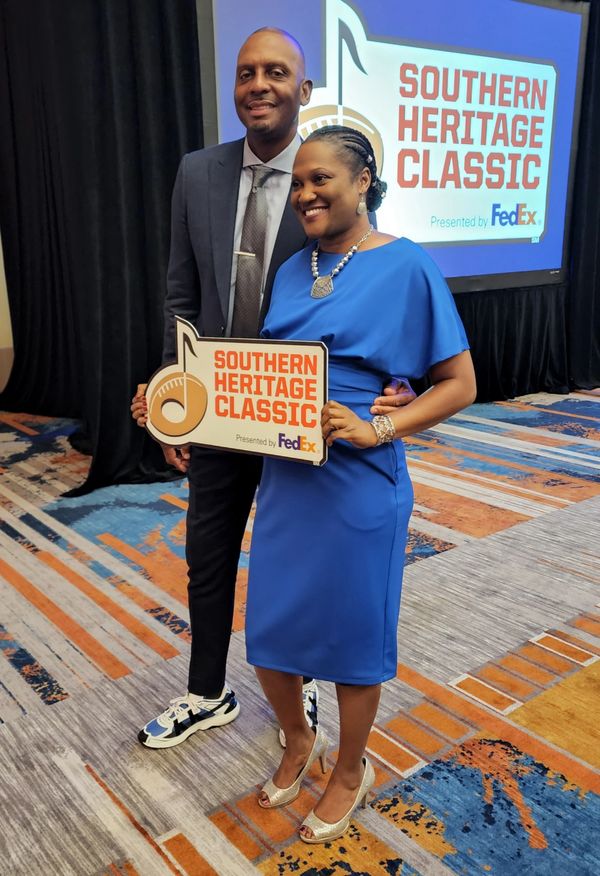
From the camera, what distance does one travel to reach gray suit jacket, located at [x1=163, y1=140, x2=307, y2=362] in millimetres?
1389

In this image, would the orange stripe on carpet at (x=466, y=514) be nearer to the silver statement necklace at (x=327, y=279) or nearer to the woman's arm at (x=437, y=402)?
the woman's arm at (x=437, y=402)

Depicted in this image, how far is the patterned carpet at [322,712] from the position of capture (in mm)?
1328

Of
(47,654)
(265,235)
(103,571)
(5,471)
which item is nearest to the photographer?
(265,235)

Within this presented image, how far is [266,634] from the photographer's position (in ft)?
4.15

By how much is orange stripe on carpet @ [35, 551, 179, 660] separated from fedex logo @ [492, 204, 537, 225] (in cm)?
347

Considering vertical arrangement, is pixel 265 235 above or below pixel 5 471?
above

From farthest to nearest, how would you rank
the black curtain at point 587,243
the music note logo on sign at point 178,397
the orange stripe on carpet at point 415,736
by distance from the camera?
the black curtain at point 587,243 < the orange stripe on carpet at point 415,736 < the music note logo on sign at point 178,397

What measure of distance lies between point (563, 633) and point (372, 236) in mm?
1366

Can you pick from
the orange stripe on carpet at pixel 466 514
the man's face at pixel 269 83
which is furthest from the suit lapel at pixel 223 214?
the orange stripe on carpet at pixel 466 514

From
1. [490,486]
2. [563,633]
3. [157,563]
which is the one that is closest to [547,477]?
[490,486]

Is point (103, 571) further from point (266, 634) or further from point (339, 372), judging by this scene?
point (339, 372)

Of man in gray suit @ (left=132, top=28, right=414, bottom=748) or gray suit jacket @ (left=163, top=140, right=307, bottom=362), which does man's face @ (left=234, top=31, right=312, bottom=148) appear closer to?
man in gray suit @ (left=132, top=28, right=414, bottom=748)

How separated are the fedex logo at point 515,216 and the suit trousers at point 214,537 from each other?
374cm

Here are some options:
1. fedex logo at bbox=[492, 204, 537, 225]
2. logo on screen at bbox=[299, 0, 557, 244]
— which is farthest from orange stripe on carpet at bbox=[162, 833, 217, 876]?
fedex logo at bbox=[492, 204, 537, 225]
